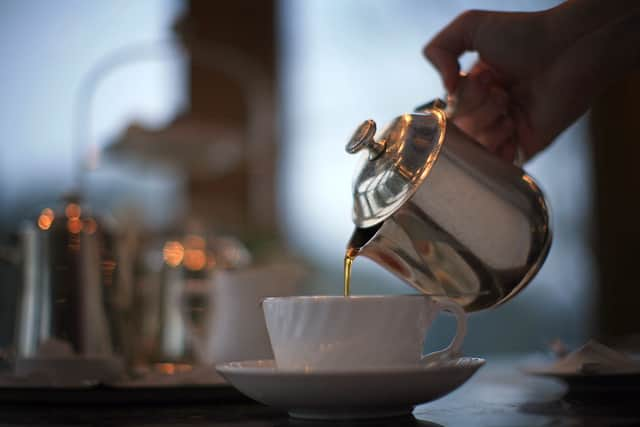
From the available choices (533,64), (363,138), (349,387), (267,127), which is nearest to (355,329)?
(349,387)

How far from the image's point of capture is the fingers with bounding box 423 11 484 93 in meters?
0.81

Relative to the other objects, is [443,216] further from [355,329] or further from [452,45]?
[452,45]

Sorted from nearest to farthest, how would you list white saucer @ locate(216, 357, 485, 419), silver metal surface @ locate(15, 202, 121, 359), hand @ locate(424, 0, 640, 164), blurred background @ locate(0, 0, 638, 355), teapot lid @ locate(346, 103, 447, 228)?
white saucer @ locate(216, 357, 485, 419), teapot lid @ locate(346, 103, 447, 228), hand @ locate(424, 0, 640, 164), silver metal surface @ locate(15, 202, 121, 359), blurred background @ locate(0, 0, 638, 355)

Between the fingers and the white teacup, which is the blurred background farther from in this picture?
the white teacup

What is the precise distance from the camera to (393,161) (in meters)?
0.65

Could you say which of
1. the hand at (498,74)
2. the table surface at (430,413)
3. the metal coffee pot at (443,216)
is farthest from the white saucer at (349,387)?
the hand at (498,74)

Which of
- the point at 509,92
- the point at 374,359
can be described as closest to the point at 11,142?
the point at 509,92

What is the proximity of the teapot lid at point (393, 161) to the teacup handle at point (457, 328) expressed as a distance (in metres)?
0.09

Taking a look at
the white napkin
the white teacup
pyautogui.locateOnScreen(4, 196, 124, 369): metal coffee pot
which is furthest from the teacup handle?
pyautogui.locateOnScreen(4, 196, 124, 369): metal coffee pot

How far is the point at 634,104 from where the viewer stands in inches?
109

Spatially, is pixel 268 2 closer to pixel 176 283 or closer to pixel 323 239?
pixel 323 239

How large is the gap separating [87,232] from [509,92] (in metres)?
0.50

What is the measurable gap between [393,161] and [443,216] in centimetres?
6

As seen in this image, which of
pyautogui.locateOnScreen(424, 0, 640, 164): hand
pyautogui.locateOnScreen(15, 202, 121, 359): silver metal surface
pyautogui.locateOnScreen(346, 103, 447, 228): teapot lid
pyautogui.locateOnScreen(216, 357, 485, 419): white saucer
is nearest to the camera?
pyautogui.locateOnScreen(216, 357, 485, 419): white saucer
